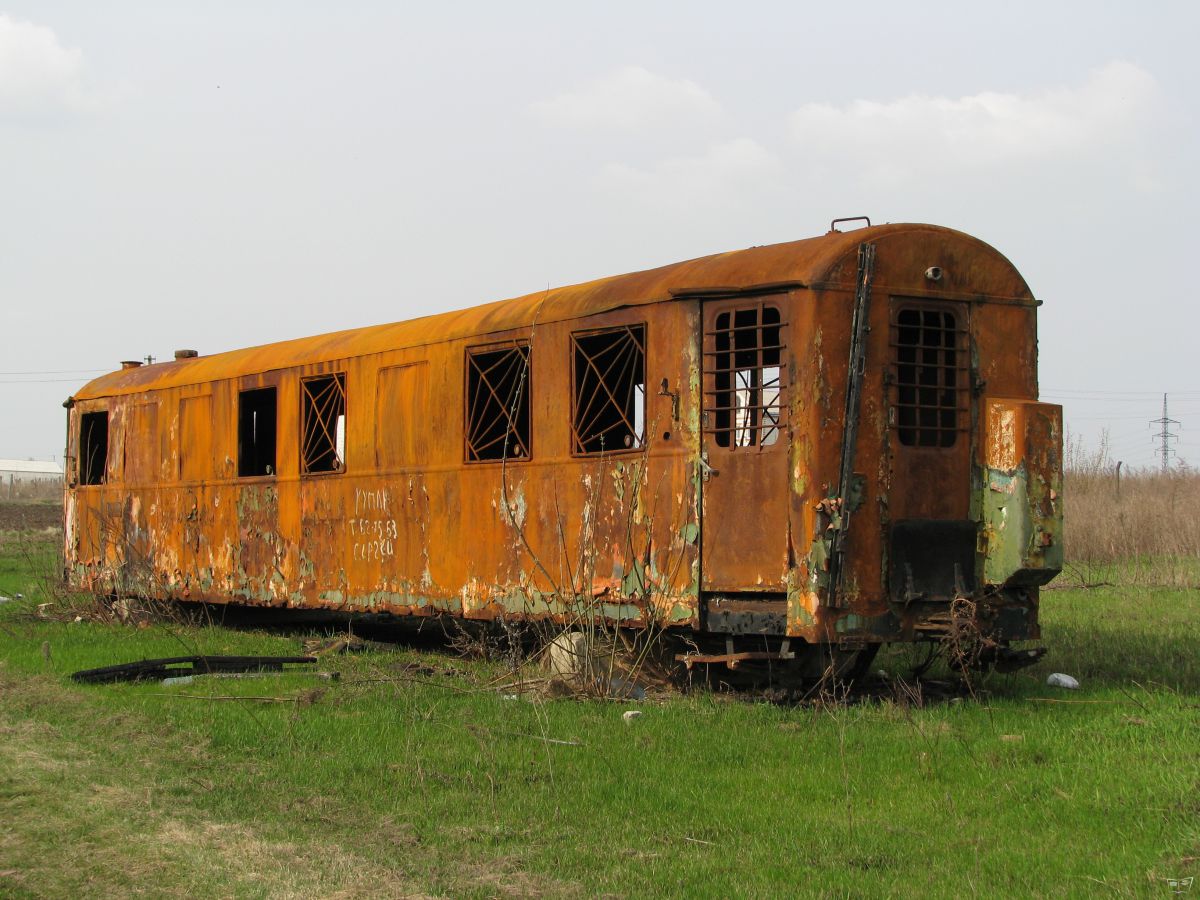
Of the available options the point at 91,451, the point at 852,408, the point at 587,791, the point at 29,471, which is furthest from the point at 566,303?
the point at 29,471

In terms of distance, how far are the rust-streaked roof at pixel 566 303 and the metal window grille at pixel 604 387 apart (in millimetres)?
281

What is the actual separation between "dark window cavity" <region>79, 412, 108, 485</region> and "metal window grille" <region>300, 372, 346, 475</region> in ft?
18.5

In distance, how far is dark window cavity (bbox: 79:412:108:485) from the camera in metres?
19.1

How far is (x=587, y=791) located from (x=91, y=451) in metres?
14.1

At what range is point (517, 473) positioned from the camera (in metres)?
11.6

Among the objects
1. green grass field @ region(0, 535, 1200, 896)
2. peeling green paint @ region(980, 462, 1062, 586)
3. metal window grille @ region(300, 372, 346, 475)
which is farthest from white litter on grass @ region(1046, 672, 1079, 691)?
metal window grille @ region(300, 372, 346, 475)

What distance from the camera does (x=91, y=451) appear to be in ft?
63.1

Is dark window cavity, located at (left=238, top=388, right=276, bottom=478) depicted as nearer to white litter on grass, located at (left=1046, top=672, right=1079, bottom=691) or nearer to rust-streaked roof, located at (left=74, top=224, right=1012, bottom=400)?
rust-streaked roof, located at (left=74, top=224, right=1012, bottom=400)

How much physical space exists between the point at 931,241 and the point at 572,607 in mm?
3907

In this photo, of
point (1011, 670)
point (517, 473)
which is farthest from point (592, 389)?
point (1011, 670)

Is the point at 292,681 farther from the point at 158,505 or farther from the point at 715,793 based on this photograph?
the point at 158,505

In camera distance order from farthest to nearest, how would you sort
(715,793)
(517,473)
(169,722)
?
(517,473) → (169,722) → (715,793)

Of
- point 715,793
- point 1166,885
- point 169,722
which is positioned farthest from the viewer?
point 169,722

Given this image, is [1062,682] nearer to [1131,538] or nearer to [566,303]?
[566,303]
